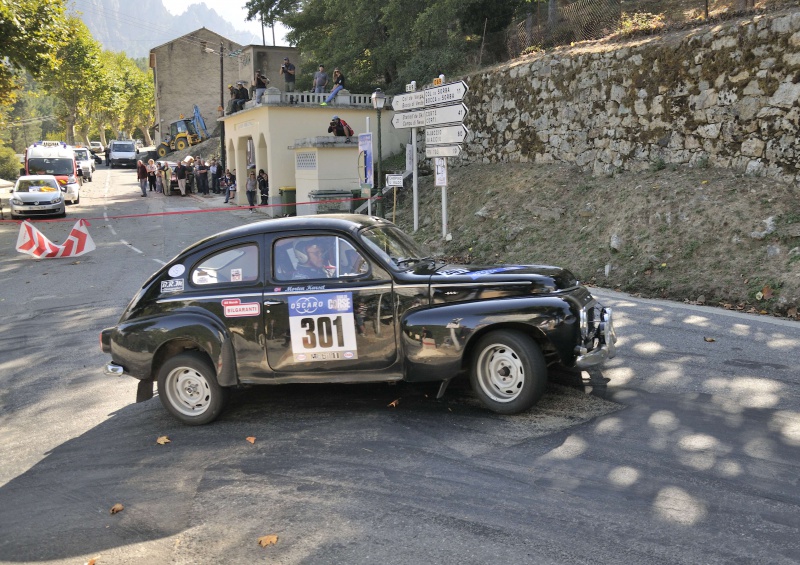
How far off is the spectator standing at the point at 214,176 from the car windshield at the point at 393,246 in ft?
111

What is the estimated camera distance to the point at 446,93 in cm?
1612

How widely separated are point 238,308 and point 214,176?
1352 inches

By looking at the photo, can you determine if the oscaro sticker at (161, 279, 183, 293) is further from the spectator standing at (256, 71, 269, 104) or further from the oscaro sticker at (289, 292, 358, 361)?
the spectator standing at (256, 71, 269, 104)

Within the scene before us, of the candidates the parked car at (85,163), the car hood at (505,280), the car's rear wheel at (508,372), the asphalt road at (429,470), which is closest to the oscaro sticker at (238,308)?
the asphalt road at (429,470)

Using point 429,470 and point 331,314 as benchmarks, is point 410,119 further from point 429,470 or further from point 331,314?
point 429,470

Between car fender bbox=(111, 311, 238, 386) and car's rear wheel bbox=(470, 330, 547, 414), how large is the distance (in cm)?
219

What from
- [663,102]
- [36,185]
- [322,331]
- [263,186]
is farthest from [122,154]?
[322,331]

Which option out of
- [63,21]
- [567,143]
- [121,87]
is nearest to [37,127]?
[121,87]

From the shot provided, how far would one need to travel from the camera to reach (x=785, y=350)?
25.2 ft

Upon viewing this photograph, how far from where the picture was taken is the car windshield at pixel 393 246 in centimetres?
630

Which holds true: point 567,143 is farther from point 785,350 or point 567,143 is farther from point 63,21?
point 63,21

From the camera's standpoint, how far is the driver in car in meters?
6.24

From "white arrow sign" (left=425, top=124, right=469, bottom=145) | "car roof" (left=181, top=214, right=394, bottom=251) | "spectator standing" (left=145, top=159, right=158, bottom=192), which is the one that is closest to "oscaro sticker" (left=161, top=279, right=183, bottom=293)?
"car roof" (left=181, top=214, right=394, bottom=251)

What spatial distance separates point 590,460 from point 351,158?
2236 centimetres
